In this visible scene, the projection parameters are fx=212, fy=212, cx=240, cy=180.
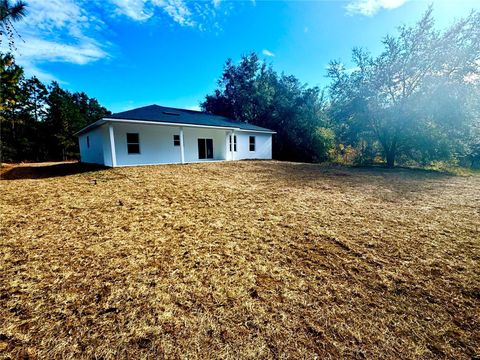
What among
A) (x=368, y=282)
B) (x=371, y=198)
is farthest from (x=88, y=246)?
(x=371, y=198)

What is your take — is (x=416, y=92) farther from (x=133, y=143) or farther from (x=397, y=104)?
(x=133, y=143)

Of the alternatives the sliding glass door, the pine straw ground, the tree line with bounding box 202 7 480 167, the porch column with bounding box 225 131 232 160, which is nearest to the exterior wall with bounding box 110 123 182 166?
the sliding glass door

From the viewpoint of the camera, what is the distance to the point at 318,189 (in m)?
6.65

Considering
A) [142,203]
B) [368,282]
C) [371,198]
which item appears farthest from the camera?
[371,198]

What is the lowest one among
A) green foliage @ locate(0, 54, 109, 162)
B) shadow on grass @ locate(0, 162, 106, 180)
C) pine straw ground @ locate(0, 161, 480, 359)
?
pine straw ground @ locate(0, 161, 480, 359)

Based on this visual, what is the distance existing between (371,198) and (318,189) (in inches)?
56.8

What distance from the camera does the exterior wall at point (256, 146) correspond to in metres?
16.3

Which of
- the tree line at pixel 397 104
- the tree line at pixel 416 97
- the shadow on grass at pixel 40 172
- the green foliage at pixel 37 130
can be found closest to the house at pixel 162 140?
Result: the shadow on grass at pixel 40 172

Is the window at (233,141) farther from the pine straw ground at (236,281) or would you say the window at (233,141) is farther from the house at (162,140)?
the pine straw ground at (236,281)

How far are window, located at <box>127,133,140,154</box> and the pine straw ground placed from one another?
7.27 metres

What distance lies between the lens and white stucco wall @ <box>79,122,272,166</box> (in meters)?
11.4

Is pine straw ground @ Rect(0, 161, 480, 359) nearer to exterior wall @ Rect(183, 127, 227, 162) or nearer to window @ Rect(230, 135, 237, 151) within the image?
exterior wall @ Rect(183, 127, 227, 162)

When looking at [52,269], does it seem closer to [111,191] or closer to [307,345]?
[307,345]

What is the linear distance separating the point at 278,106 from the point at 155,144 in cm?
1492
